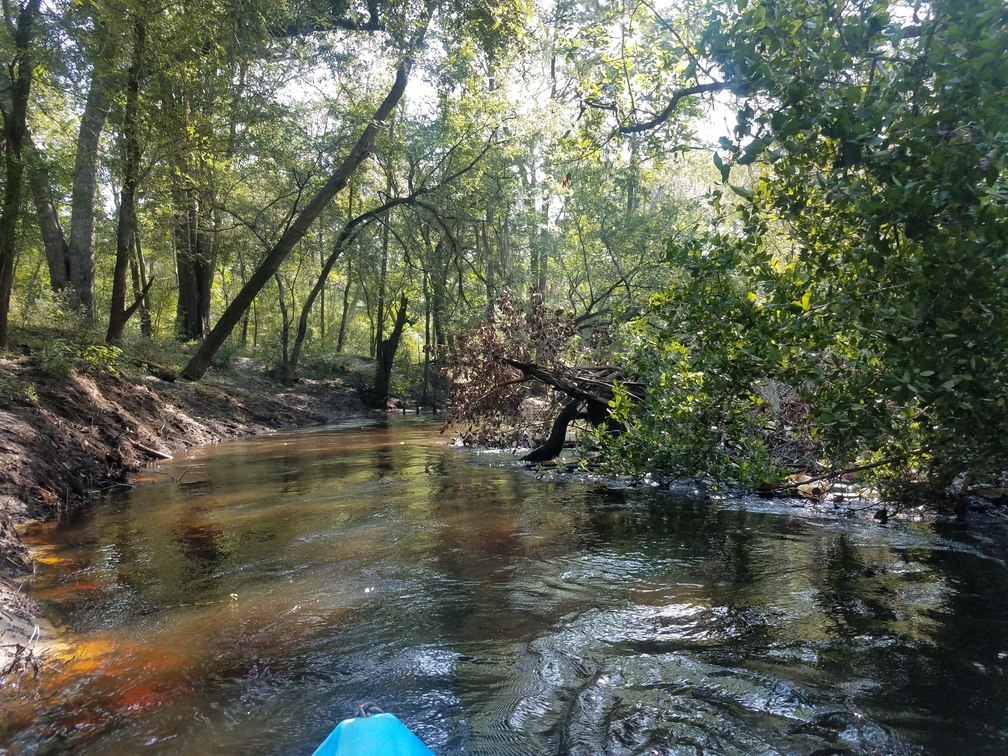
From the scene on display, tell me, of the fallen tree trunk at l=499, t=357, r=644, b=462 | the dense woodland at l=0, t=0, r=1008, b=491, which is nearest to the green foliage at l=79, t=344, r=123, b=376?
the dense woodland at l=0, t=0, r=1008, b=491

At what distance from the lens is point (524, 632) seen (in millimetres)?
4125

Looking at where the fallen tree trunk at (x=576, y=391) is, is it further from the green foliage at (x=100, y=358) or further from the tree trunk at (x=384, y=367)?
the tree trunk at (x=384, y=367)

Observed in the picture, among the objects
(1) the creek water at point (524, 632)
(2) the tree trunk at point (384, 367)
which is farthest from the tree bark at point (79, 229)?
(2) the tree trunk at point (384, 367)

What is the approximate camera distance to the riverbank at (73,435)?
543 cm

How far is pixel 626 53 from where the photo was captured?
7113mm

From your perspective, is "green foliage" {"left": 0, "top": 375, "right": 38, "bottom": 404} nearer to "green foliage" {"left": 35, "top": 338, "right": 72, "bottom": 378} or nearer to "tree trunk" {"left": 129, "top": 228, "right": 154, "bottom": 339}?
"green foliage" {"left": 35, "top": 338, "right": 72, "bottom": 378}

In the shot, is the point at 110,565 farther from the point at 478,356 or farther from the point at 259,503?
the point at 478,356

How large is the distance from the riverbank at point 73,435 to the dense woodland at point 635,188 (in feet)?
1.83

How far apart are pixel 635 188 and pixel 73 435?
60.2 ft

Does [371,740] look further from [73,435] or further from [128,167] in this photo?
[128,167]

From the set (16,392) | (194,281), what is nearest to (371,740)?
(16,392)

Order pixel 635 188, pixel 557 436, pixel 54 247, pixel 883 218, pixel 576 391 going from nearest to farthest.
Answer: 1. pixel 883 218
2. pixel 576 391
3. pixel 557 436
4. pixel 54 247
5. pixel 635 188

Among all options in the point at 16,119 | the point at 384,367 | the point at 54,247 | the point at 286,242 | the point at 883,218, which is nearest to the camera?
the point at 883,218

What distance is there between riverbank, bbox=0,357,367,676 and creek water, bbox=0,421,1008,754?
0.35 meters
